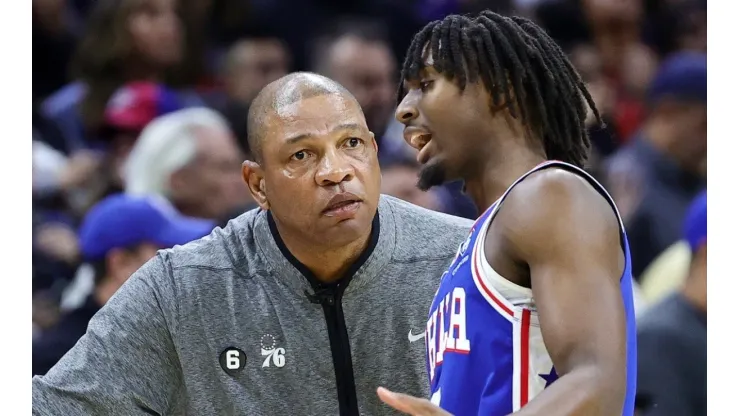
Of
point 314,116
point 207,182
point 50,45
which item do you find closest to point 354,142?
point 314,116

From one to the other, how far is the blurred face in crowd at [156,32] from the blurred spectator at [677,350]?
9.85 feet

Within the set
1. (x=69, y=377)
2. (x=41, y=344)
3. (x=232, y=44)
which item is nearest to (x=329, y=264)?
(x=69, y=377)

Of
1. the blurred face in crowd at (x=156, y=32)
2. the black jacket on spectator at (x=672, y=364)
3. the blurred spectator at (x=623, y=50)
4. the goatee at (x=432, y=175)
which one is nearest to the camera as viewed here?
the goatee at (x=432, y=175)

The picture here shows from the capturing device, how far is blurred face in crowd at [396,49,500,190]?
246cm

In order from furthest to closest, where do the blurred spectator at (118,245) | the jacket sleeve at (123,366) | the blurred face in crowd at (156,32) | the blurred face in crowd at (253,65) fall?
the blurred face in crowd at (253,65)
the blurred face in crowd at (156,32)
the blurred spectator at (118,245)
the jacket sleeve at (123,366)

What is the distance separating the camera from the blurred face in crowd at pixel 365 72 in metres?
5.85

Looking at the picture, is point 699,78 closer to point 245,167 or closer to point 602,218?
point 245,167

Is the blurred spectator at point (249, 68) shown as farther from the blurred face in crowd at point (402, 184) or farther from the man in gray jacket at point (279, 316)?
the man in gray jacket at point (279, 316)

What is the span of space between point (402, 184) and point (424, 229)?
1.95m

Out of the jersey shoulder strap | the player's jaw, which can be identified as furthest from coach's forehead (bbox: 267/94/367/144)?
the jersey shoulder strap

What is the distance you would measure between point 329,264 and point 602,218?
1.00 meters

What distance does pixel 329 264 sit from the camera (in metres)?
2.94

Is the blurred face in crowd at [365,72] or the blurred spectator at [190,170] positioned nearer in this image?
the blurred spectator at [190,170]

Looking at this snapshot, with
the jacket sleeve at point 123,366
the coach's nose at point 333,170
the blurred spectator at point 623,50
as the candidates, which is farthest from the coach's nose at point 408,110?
the blurred spectator at point 623,50
